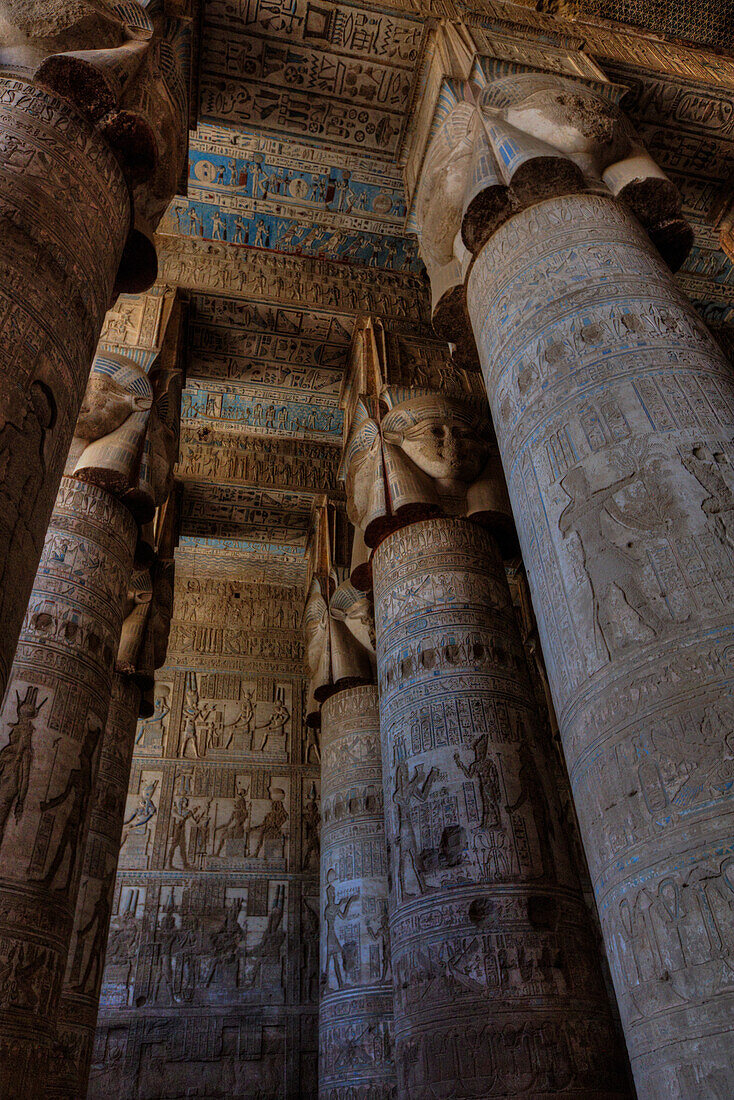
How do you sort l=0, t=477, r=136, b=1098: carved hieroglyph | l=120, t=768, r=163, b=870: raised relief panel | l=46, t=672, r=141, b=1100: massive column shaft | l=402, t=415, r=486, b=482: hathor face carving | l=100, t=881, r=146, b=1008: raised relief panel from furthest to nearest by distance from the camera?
l=120, t=768, r=163, b=870: raised relief panel
l=100, t=881, r=146, b=1008: raised relief panel
l=402, t=415, r=486, b=482: hathor face carving
l=46, t=672, r=141, b=1100: massive column shaft
l=0, t=477, r=136, b=1098: carved hieroglyph

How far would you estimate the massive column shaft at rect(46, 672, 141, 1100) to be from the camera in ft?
17.2

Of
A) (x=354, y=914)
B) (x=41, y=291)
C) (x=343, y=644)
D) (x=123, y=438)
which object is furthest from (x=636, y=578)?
(x=343, y=644)

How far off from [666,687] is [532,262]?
2.48 metres

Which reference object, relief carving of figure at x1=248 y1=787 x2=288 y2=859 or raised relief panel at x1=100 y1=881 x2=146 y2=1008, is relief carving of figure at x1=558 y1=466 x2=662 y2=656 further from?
relief carving of figure at x1=248 y1=787 x2=288 y2=859

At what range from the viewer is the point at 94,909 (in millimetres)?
6387

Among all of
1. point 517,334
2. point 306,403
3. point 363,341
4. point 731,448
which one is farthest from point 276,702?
point 731,448

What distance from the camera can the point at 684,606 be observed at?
259cm

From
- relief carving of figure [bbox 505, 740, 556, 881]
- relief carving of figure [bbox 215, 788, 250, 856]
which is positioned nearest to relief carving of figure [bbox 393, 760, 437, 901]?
relief carving of figure [bbox 505, 740, 556, 881]

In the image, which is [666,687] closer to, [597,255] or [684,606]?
[684,606]

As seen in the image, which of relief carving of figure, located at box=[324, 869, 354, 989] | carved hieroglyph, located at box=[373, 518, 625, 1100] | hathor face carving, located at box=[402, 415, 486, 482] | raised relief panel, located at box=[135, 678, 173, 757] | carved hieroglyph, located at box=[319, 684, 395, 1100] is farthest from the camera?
raised relief panel, located at box=[135, 678, 173, 757]

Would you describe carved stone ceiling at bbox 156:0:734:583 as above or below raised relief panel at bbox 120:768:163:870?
above

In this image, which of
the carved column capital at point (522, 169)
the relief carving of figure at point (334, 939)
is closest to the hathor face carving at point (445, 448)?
the carved column capital at point (522, 169)

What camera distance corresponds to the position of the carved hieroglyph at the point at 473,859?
164 inches

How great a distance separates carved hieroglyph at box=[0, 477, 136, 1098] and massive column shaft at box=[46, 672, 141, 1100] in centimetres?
49
